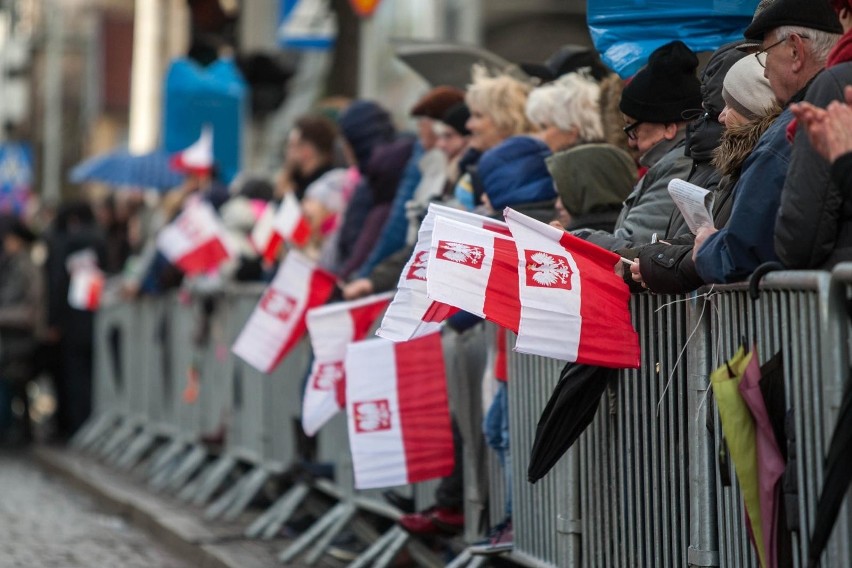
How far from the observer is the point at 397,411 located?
25.7 feet

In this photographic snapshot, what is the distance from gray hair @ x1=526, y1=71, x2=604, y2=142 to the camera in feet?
24.9

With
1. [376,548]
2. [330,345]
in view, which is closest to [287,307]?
[330,345]

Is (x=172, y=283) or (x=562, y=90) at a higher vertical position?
(x=562, y=90)

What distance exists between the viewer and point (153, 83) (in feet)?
123

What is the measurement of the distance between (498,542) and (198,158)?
29.8 ft

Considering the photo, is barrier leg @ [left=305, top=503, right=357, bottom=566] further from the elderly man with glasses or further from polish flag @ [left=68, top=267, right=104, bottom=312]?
polish flag @ [left=68, top=267, right=104, bottom=312]

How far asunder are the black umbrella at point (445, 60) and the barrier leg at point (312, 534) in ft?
8.25

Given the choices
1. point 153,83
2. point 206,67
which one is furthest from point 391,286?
point 153,83

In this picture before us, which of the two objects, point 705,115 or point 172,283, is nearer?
point 705,115

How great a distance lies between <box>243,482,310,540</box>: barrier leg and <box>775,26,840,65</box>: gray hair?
5.69 meters

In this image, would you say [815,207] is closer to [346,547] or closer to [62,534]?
[346,547]

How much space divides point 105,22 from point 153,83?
14.3 feet

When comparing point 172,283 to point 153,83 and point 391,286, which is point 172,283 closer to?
point 391,286

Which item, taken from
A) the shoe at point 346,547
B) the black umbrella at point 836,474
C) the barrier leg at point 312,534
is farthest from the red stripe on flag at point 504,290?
the barrier leg at point 312,534
